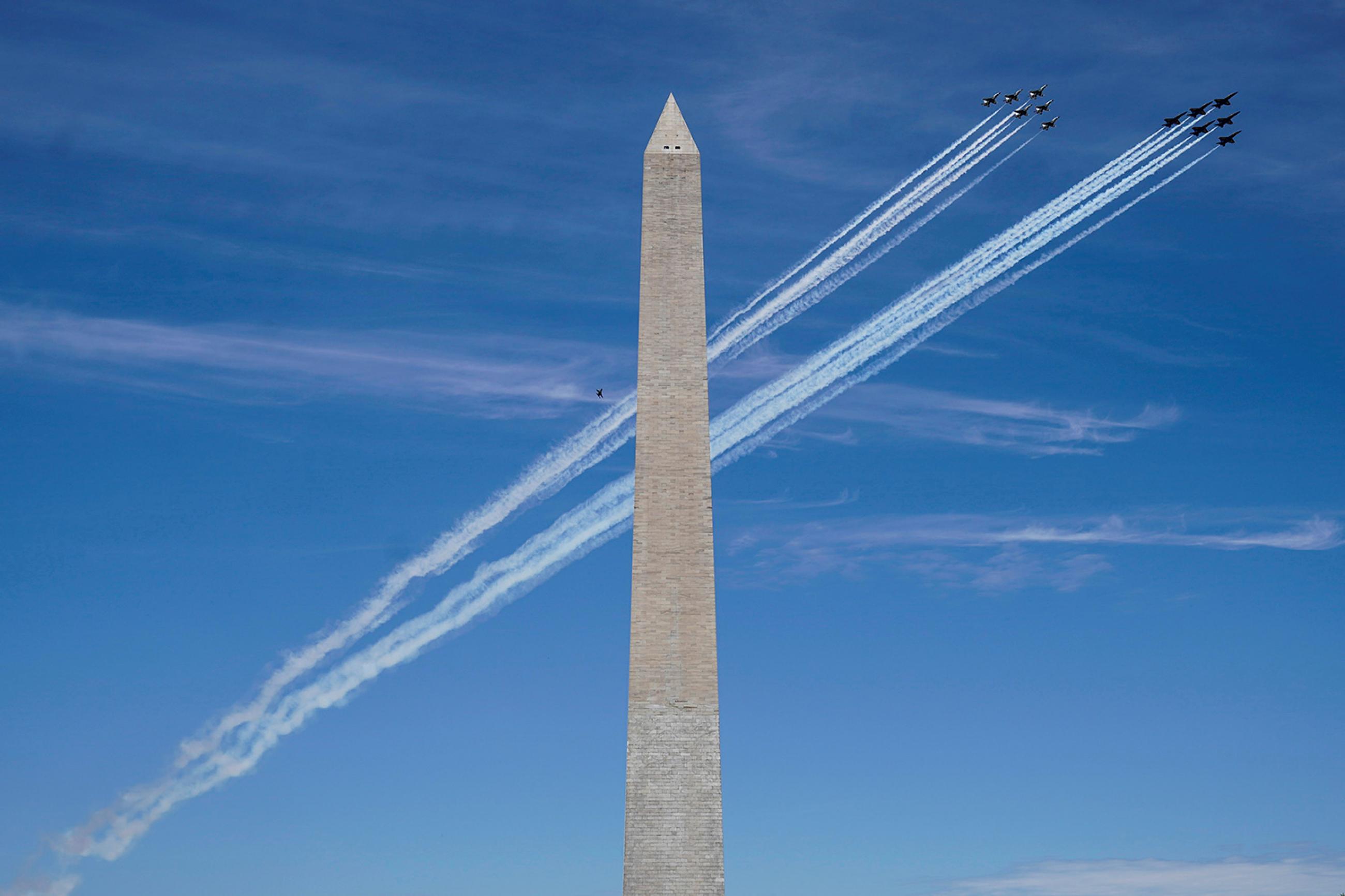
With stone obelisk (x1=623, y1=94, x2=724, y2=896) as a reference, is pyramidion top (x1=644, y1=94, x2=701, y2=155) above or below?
above

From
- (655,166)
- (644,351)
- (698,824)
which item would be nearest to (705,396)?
(644,351)

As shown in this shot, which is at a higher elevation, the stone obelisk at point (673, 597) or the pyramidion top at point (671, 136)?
the pyramidion top at point (671, 136)

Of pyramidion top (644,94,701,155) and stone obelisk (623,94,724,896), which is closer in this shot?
stone obelisk (623,94,724,896)

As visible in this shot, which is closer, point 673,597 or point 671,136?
point 673,597

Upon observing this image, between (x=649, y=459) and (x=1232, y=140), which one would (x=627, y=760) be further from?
(x=1232, y=140)

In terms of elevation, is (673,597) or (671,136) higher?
(671,136)
